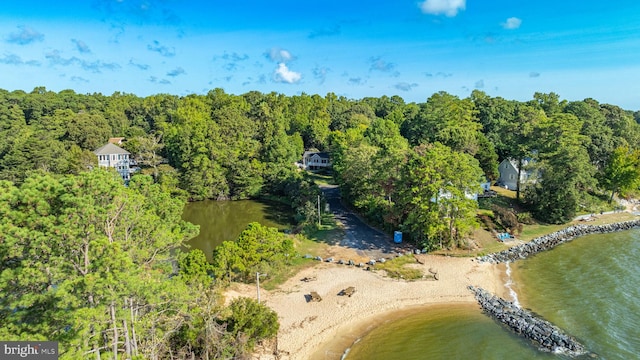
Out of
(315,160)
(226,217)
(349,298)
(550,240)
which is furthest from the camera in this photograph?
(315,160)

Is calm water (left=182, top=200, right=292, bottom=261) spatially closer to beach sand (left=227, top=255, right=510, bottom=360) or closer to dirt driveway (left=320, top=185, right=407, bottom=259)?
dirt driveway (left=320, top=185, right=407, bottom=259)

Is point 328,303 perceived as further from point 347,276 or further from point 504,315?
point 504,315

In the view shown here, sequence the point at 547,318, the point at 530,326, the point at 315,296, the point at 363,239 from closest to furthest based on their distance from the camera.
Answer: the point at 530,326 → the point at 547,318 → the point at 315,296 → the point at 363,239

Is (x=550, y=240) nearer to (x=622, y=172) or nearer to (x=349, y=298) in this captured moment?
(x=622, y=172)

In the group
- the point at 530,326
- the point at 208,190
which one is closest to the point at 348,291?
the point at 530,326

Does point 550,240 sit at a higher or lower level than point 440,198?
lower

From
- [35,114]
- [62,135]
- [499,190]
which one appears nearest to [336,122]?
[499,190]
